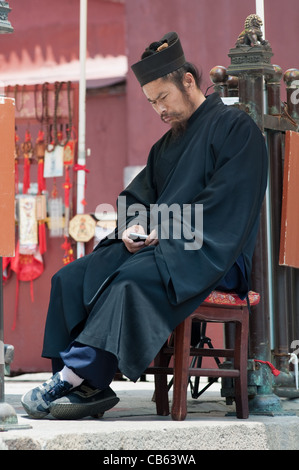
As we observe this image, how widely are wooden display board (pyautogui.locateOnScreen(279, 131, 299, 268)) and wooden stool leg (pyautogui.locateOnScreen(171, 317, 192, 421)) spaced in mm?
996

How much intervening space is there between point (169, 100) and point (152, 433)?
1456mm

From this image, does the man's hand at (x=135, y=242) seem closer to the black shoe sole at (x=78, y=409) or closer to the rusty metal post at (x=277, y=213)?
the black shoe sole at (x=78, y=409)

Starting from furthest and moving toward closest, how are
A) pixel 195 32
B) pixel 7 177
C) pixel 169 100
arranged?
pixel 195 32 < pixel 169 100 < pixel 7 177

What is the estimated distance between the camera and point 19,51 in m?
7.89

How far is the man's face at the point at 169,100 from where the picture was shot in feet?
12.0

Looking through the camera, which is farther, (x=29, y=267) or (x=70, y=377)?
(x=29, y=267)

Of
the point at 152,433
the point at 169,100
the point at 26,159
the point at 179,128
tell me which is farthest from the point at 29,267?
the point at 152,433

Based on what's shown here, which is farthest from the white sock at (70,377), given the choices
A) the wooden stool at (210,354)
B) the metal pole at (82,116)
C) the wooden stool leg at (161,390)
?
the metal pole at (82,116)

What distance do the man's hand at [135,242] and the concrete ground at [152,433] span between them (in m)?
0.68

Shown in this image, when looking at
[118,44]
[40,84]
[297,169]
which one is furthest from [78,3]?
[297,169]

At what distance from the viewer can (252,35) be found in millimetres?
3943

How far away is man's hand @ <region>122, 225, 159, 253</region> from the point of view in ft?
11.5

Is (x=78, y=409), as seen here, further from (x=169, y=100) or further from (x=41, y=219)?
(x=41, y=219)

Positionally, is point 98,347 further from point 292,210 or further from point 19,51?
point 19,51
